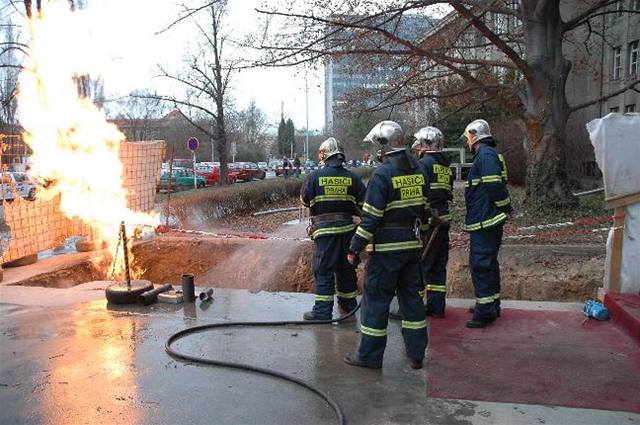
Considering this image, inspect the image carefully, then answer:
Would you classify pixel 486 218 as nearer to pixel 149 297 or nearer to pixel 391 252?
pixel 391 252

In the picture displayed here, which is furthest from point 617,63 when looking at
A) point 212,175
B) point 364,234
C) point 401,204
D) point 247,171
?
point 364,234

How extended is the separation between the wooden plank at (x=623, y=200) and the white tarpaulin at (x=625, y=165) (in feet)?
0.10

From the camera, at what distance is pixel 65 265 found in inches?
343

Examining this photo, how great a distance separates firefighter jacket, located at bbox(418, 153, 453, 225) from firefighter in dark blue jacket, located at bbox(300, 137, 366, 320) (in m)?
0.72

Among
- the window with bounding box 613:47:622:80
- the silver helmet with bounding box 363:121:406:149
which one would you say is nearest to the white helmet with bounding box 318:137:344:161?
the silver helmet with bounding box 363:121:406:149

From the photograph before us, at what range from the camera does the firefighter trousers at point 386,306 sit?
4.31 metres

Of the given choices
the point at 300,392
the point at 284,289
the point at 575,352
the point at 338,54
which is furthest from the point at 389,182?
the point at 338,54

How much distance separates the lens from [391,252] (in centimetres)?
430

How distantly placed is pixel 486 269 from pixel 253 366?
2497 mm

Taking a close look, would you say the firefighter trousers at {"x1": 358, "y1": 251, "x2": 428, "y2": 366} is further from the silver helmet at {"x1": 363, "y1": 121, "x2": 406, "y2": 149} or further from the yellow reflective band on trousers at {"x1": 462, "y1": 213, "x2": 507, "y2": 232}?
the yellow reflective band on trousers at {"x1": 462, "y1": 213, "x2": 507, "y2": 232}

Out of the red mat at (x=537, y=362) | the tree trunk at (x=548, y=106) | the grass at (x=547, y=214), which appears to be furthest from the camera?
the tree trunk at (x=548, y=106)

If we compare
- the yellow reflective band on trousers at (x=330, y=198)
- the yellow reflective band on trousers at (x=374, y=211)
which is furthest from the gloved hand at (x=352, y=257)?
the yellow reflective band on trousers at (x=330, y=198)

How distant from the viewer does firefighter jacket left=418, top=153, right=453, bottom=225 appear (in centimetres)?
564

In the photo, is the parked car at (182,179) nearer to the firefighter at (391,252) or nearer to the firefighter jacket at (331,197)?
the firefighter jacket at (331,197)
